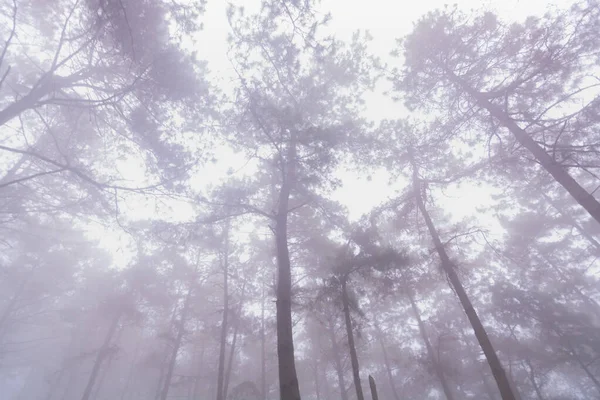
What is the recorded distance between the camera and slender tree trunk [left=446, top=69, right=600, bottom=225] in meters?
7.04

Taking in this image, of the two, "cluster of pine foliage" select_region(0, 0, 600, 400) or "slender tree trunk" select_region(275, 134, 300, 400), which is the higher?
"cluster of pine foliage" select_region(0, 0, 600, 400)

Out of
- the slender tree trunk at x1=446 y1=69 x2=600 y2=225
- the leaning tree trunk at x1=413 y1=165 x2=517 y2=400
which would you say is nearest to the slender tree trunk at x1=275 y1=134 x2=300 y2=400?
the leaning tree trunk at x1=413 y1=165 x2=517 y2=400

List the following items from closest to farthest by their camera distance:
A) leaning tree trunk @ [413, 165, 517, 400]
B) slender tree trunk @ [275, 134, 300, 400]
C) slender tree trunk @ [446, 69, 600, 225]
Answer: slender tree trunk @ [275, 134, 300, 400] < slender tree trunk @ [446, 69, 600, 225] < leaning tree trunk @ [413, 165, 517, 400]

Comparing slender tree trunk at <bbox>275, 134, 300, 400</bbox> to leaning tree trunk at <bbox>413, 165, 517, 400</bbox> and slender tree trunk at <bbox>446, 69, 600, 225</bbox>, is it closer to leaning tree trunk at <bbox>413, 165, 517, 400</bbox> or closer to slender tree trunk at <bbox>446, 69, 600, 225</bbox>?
leaning tree trunk at <bbox>413, 165, 517, 400</bbox>

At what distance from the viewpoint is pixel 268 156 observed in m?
A: 11.7

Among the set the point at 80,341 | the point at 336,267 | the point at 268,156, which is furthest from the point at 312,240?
→ the point at 80,341

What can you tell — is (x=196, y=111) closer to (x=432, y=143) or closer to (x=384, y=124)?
(x=384, y=124)

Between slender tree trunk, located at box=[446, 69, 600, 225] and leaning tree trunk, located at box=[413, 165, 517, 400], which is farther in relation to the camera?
leaning tree trunk, located at box=[413, 165, 517, 400]

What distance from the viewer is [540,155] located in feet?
26.8

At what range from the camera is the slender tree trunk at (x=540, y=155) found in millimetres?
7043

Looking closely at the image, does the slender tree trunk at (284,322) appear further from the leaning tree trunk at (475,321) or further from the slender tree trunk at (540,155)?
the slender tree trunk at (540,155)

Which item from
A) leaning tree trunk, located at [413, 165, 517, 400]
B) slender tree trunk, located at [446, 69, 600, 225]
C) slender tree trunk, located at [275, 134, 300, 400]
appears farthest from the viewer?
leaning tree trunk, located at [413, 165, 517, 400]

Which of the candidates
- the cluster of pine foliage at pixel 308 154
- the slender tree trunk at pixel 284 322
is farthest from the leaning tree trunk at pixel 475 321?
the slender tree trunk at pixel 284 322

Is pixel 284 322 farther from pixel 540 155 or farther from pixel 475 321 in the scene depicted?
pixel 540 155
